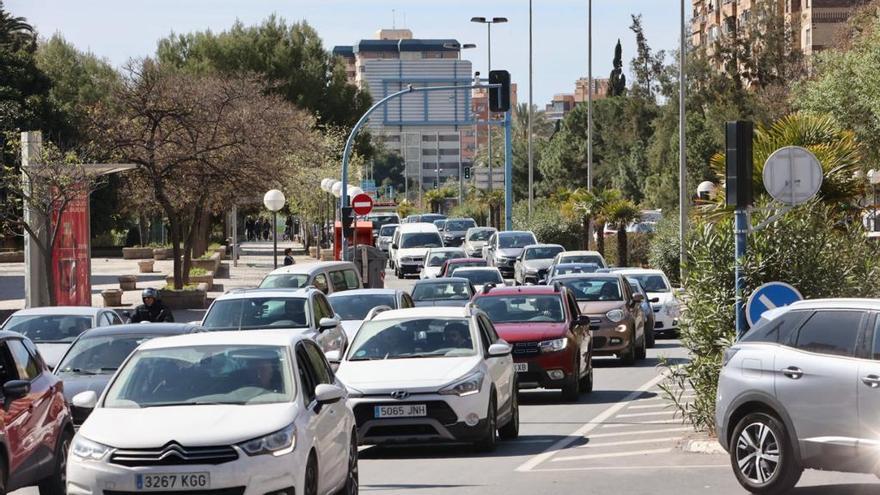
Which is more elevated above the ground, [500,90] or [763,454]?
[500,90]

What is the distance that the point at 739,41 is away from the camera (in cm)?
9019

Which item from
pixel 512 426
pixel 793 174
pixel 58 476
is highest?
pixel 793 174

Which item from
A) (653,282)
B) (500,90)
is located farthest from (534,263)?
(653,282)

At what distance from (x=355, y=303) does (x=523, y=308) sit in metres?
4.03

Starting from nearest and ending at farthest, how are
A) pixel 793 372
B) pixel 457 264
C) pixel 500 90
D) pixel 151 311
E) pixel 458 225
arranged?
pixel 793 372
pixel 151 311
pixel 457 264
pixel 500 90
pixel 458 225

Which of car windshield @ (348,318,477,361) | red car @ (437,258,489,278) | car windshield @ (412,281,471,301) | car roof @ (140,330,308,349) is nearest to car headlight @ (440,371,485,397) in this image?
car windshield @ (348,318,477,361)

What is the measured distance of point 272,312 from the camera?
75.5ft

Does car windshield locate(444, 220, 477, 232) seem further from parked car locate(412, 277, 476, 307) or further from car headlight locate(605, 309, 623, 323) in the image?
car headlight locate(605, 309, 623, 323)

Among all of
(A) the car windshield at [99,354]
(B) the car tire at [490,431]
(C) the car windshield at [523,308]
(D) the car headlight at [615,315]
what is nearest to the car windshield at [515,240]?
(D) the car headlight at [615,315]

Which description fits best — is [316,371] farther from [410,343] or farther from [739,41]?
[739,41]

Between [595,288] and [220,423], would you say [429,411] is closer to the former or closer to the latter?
[220,423]

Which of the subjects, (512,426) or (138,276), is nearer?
(512,426)

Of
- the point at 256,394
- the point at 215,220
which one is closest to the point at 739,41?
the point at 215,220

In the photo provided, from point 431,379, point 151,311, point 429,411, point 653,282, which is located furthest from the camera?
→ point 653,282
